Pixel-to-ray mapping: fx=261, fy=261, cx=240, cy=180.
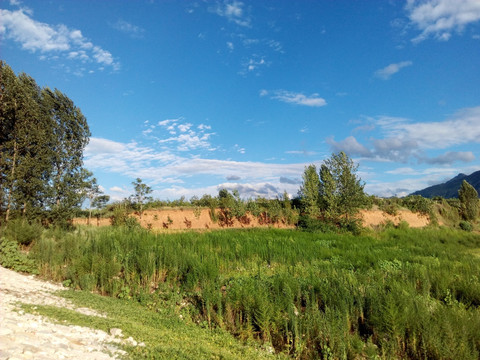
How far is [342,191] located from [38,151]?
878 inches

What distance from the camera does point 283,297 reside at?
5.50m

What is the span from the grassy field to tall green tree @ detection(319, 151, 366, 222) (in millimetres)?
12931

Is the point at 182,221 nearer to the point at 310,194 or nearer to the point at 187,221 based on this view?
the point at 187,221

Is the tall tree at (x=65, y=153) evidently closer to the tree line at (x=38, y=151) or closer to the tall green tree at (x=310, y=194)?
the tree line at (x=38, y=151)

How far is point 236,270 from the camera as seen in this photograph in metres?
8.58

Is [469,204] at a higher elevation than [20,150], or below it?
below

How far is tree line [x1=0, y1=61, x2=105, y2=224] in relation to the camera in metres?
11.7

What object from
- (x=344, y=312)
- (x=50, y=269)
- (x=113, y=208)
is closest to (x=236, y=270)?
(x=344, y=312)

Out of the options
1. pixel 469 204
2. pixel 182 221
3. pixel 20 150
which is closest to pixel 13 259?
pixel 20 150

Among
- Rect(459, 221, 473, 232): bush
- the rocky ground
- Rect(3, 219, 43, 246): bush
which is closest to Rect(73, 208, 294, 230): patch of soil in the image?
Rect(3, 219, 43, 246): bush

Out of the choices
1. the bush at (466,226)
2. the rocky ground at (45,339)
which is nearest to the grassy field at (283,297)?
the rocky ground at (45,339)

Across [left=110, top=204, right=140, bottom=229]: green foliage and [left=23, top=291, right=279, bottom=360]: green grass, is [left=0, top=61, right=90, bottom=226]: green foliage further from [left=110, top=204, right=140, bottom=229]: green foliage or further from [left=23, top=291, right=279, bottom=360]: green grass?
[left=23, top=291, right=279, bottom=360]: green grass

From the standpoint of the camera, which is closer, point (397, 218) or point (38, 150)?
point (38, 150)

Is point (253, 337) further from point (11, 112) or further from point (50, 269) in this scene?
point (11, 112)
